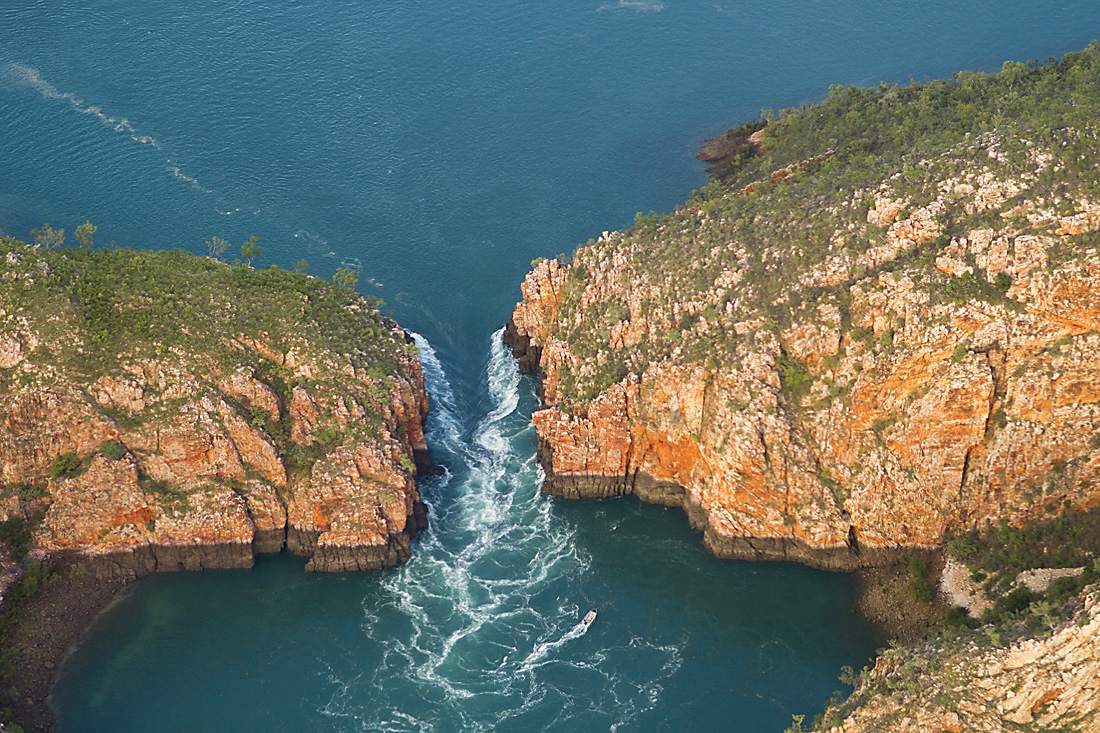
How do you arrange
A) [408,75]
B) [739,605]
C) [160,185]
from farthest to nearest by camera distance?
1. [408,75]
2. [160,185]
3. [739,605]

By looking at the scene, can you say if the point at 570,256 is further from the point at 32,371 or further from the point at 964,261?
the point at 32,371

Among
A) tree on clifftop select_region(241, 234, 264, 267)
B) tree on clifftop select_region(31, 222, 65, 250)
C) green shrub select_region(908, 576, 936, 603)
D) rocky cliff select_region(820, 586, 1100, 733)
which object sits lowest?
rocky cliff select_region(820, 586, 1100, 733)

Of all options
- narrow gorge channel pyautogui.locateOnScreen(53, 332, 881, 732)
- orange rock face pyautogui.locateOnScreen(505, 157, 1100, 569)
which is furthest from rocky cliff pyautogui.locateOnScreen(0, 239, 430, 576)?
orange rock face pyautogui.locateOnScreen(505, 157, 1100, 569)

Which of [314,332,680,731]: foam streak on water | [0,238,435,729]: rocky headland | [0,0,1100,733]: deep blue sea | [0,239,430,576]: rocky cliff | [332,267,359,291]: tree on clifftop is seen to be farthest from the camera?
[332,267,359,291]: tree on clifftop

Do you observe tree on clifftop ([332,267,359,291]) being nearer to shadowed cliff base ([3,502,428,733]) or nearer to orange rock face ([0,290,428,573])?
orange rock face ([0,290,428,573])

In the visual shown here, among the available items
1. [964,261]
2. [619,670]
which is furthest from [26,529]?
[964,261]

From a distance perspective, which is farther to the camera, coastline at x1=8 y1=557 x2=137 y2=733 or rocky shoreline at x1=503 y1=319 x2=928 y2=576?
rocky shoreline at x1=503 y1=319 x2=928 y2=576

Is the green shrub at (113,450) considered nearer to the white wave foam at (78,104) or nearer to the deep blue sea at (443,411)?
the deep blue sea at (443,411)
